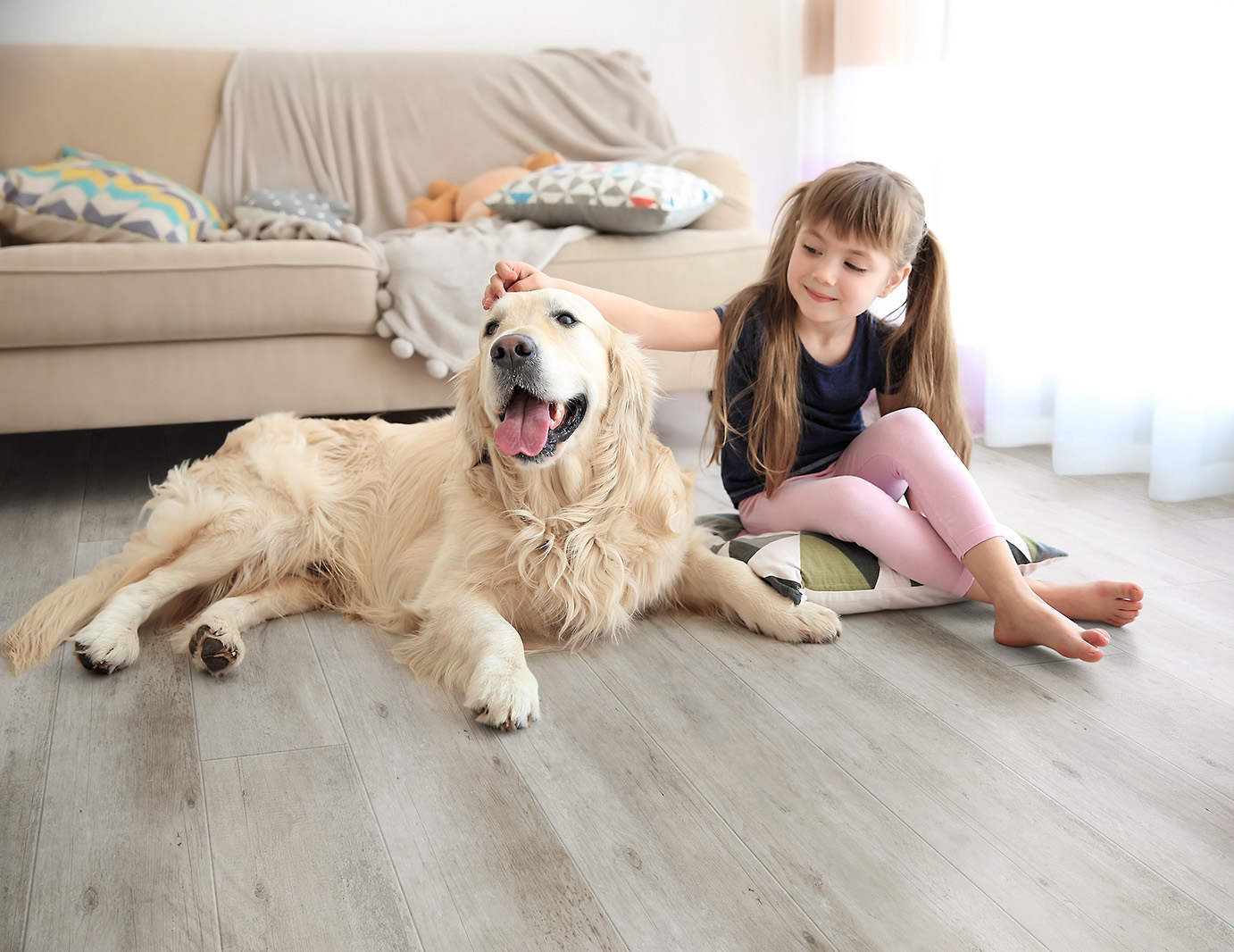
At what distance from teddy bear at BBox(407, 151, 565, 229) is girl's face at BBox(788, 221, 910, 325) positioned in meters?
1.92

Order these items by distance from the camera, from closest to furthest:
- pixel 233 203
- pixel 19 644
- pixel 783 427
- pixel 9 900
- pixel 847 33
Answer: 1. pixel 9 900
2. pixel 19 644
3. pixel 783 427
4. pixel 233 203
5. pixel 847 33

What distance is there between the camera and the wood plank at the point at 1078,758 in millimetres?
1158

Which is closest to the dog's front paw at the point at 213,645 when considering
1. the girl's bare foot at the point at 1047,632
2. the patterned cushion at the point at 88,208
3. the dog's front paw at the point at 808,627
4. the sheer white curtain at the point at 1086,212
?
the dog's front paw at the point at 808,627

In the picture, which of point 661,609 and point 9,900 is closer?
point 9,900

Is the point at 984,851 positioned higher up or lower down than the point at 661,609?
higher up

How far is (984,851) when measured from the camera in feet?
3.81

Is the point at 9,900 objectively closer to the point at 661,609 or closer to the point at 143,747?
the point at 143,747

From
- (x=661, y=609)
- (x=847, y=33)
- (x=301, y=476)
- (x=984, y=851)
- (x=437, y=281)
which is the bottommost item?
(x=661, y=609)

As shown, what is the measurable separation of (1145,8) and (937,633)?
2.05 metres

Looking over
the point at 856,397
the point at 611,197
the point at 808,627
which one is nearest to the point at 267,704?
the point at 808,627

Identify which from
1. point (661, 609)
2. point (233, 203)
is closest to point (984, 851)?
point (661, 609)

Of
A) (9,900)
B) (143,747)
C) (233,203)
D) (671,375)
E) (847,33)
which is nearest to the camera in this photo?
(9,900)

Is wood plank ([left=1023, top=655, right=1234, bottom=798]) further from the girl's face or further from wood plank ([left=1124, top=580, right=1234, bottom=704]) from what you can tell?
the girl's face

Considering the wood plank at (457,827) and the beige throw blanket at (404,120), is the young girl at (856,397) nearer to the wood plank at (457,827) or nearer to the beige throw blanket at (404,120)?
Answer: the wood plank at (457,827)
